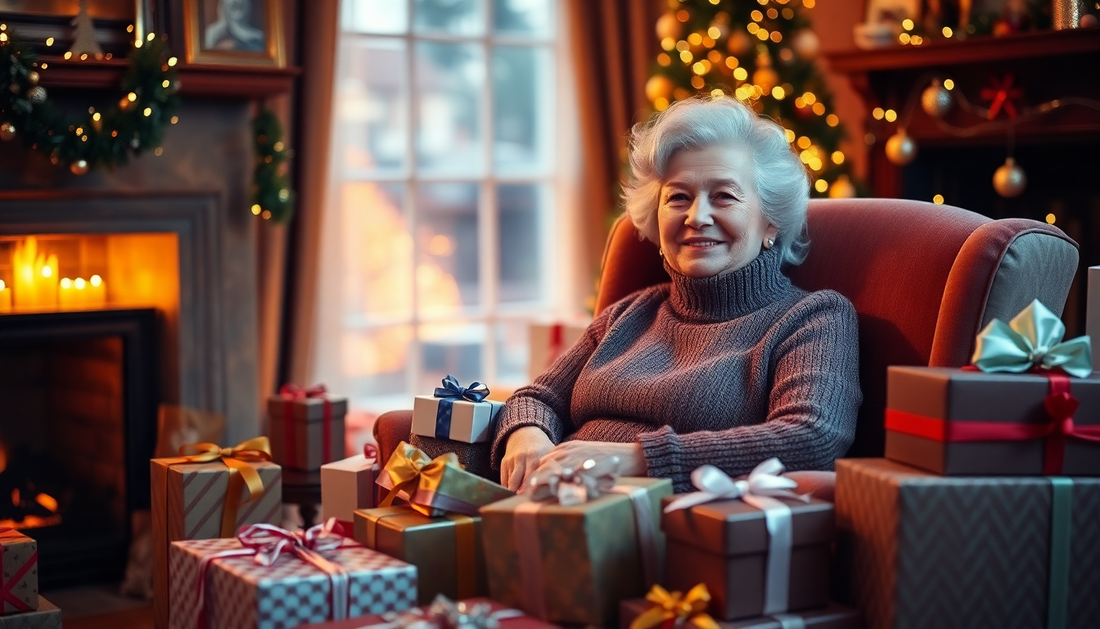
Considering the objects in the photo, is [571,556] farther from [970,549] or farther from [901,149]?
[901,149]

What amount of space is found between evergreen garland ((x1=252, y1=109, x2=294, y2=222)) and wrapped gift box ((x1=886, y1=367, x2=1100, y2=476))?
7.07 feet

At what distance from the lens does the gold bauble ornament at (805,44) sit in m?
4.17

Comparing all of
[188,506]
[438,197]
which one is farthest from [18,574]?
[438,197]

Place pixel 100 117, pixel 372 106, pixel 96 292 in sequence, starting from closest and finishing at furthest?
1. pixel 100 117
2. pixel 96 292
3. pixel 372 106

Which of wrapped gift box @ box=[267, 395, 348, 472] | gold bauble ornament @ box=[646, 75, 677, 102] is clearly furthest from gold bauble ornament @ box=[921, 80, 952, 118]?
wrapped gift box @ box=[267, 395, 348, 472]

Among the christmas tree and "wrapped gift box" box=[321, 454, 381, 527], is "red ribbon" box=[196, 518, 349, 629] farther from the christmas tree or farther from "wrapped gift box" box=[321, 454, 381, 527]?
the christmas tree

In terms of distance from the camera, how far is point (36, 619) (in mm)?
2162

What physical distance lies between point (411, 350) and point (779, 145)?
2.49 metres

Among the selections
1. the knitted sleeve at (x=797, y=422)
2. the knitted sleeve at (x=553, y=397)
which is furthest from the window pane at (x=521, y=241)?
the knitted sleeve at (x=797, y=422)

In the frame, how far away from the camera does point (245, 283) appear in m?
3.43

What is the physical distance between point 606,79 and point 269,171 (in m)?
1.82

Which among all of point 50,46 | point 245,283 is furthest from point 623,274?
point 50,46

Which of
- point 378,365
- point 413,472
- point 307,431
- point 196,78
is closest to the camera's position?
point 413,472

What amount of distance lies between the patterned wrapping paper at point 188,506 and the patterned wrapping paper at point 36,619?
0.17 m
